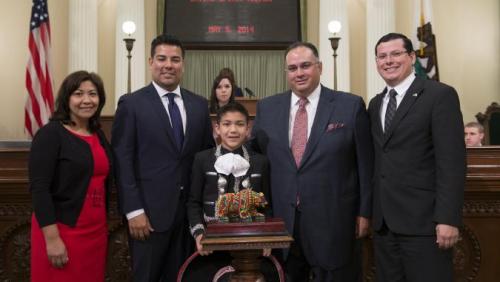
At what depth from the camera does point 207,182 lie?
3104 millimetres

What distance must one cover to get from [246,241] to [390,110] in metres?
1.18

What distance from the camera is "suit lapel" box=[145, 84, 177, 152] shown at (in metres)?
3.21

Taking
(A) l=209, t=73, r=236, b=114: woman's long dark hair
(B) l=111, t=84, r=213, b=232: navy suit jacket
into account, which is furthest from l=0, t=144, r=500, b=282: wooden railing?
(A) l=209, t=73, r=236, b=114: woman's long dark hair

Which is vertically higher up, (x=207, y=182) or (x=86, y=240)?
(x=207, y=182)

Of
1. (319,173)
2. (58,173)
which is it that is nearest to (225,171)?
(319,173)

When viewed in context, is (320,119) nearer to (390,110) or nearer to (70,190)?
(390,110)

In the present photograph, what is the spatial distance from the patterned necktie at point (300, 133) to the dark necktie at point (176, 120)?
2.17 ft

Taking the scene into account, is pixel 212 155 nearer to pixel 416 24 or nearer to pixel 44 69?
pixel 44 69

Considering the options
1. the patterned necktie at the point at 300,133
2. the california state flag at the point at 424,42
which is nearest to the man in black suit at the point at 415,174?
the patterned necktie at the point at 300,133

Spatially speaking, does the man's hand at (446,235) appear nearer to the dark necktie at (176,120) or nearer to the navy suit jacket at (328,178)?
the navy suit jacket at (328,178)

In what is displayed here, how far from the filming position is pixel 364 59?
44.0ft

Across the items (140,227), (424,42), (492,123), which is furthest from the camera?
(424,42)

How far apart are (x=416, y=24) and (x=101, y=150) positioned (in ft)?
27.1

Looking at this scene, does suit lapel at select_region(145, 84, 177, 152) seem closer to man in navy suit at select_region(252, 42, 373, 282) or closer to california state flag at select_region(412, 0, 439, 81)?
man in navy suit at select_region(252, 42, 373, 282)
